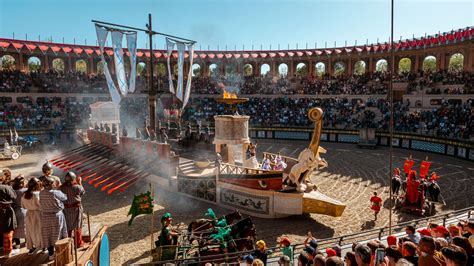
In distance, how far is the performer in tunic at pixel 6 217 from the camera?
263 inches

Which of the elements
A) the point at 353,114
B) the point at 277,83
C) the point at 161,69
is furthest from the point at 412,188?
the point at 161,69

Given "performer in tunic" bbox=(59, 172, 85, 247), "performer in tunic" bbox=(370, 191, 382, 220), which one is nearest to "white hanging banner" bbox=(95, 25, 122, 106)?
"performer in tunic" bbox=(59, 172, 85, 247)

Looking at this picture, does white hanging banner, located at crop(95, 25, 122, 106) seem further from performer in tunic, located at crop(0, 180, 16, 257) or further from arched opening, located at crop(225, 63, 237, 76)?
arched opening, located at crop(225, 63, 237, 76)

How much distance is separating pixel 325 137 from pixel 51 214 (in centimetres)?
→ 3171

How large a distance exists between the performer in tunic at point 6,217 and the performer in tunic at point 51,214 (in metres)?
0.92

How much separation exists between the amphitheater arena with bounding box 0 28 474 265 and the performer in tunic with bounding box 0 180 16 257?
361 centimetres

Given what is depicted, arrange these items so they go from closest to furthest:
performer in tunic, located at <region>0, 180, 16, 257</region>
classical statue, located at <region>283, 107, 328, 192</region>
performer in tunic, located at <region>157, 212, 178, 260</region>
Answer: performer in tunic, located at <region>0, 180, 16, 257</region> < performer in tunic, located at <region>157, 212, 178, 260</region> < classical statue, located at <region>283, 107, 328, 192</region>

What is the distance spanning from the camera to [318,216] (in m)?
13.7

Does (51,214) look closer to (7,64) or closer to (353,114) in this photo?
(353,114)

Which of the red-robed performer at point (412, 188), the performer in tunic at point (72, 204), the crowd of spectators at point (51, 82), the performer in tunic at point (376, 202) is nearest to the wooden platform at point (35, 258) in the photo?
the performer in tunic at point (72, 204)

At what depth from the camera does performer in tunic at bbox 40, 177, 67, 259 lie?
631 cm

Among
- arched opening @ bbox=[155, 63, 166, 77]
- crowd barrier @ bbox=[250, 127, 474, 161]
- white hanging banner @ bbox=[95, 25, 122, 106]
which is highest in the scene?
arched opening @ bbox=[155, 63, 166, 77]

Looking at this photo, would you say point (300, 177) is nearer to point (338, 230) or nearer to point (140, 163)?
point (338, 230)

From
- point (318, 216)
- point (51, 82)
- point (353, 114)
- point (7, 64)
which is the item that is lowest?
point (318, 216)
